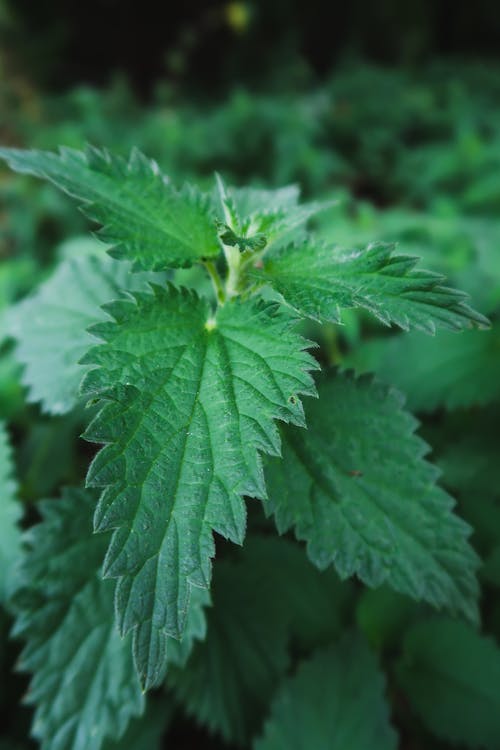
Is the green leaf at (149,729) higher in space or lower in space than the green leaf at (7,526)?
lower

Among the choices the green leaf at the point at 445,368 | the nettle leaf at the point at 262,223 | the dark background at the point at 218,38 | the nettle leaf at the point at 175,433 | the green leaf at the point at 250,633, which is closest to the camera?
the nettle leaf at the point at 175,433

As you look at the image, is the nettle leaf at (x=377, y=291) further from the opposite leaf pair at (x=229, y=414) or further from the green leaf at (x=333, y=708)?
the green leaf at (x=333, y=708)

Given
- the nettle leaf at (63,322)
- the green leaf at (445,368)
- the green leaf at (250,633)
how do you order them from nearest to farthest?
the nettle leaf at (63,322), the green leaf at (250,633), the green leaf at (445,368)

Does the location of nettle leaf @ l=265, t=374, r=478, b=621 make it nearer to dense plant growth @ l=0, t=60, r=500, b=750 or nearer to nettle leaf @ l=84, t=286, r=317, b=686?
dense plant growth @ l=0, t=60, r=500, b=750

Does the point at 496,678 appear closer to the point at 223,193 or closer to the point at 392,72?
the point at 223,193

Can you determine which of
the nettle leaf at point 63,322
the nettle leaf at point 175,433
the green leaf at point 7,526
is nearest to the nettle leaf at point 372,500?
the nettle leaf at point 175,433

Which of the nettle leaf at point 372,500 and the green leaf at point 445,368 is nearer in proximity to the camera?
the nettle leaf at point 372,500

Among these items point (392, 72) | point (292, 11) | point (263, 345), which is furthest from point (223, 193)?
point (292, 11)

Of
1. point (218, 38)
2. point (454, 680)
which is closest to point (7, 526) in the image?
point (454, 680)
